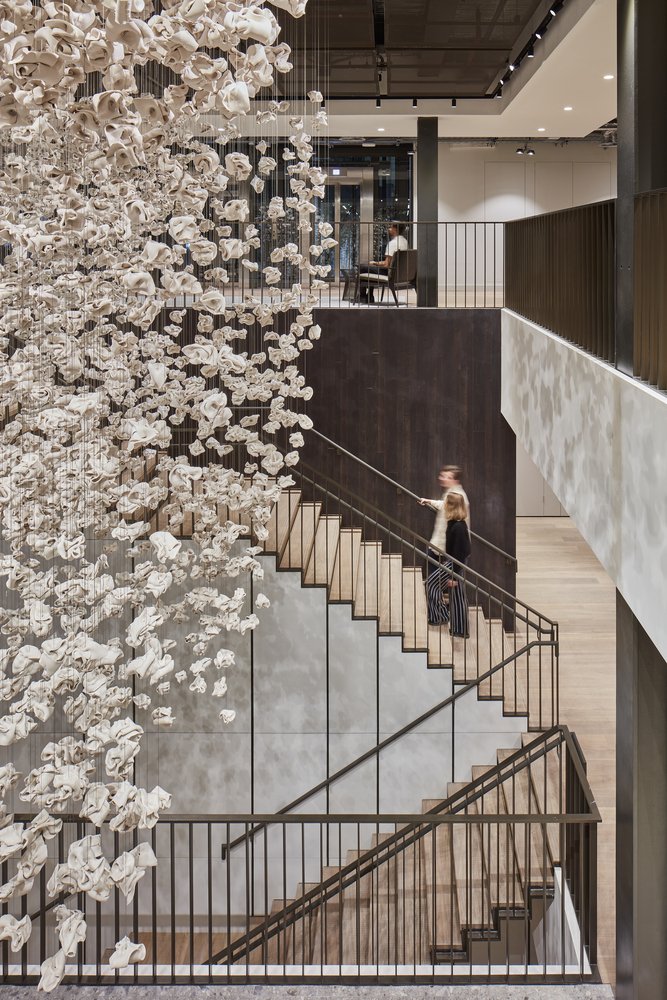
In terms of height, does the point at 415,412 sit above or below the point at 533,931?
above

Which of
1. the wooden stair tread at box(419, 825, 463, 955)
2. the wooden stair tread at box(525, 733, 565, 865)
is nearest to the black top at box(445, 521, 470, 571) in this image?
the wooden stair tread at box(525, 733, 565, 865)

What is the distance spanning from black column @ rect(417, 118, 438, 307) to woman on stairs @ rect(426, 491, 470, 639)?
4006 millimetres

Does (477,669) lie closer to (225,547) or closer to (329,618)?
(329,618)

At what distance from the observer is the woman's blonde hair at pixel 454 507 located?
8.72 m

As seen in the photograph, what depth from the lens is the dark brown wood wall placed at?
11.1 metres

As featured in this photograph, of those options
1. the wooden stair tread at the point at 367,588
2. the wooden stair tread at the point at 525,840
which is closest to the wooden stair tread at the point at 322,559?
the wooden stair tread at the point at 367,588

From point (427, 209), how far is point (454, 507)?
530 cm

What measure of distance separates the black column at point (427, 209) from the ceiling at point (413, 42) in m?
0.66

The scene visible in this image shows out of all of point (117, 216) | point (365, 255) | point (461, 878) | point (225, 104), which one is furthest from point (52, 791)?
point (365, 255)

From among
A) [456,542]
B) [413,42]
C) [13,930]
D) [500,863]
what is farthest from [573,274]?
[13,930]

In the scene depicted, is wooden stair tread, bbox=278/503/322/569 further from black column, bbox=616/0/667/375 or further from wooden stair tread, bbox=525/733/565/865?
black column, bbox=616/0/667/375

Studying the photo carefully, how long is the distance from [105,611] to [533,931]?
546 cm

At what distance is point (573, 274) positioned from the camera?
22.1ft

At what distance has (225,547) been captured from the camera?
4.09 m
